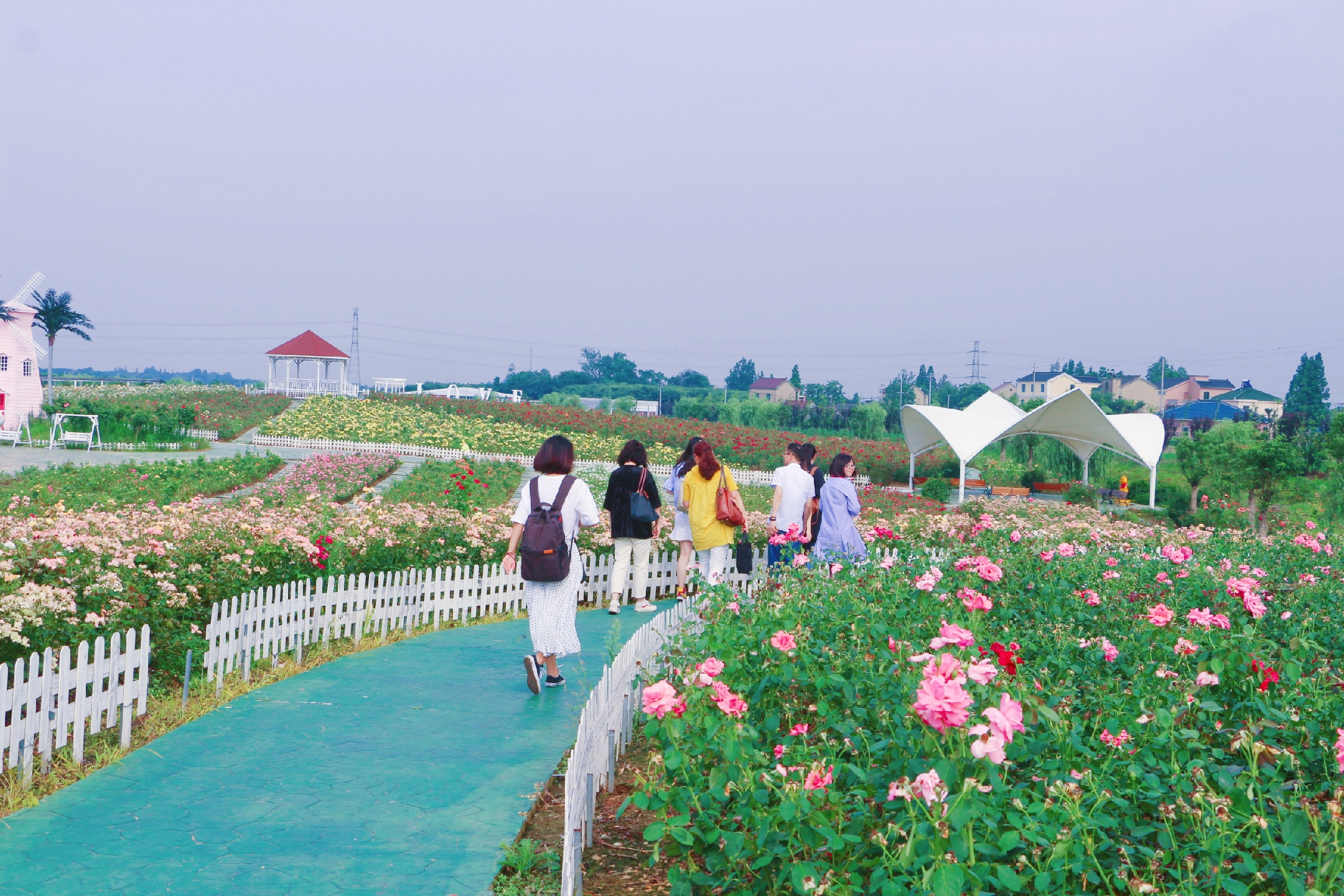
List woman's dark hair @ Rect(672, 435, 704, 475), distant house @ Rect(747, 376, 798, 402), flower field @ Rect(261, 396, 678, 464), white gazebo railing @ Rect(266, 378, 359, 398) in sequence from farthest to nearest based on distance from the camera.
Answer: distant house @ Rect(747, 376, 798, 402), white gazebo railing @ Rect(266, 378, 359, 398), flower field @ Rect(261, 396, 678, 464), woman's dark hair @ Rect(672, 435, 704, 475)

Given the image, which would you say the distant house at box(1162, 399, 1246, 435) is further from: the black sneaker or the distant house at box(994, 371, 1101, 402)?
the black sneaker

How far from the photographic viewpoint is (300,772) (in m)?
4.57

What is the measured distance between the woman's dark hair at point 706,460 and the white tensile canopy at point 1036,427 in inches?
619

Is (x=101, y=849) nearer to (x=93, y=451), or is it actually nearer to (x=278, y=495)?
(x=278, y=495)

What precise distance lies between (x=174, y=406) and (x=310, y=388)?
1117 cm

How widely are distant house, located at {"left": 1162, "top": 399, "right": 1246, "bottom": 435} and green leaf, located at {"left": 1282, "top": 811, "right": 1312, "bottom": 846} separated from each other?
81579 mm

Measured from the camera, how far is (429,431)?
3256cm

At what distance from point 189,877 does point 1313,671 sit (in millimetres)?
4447

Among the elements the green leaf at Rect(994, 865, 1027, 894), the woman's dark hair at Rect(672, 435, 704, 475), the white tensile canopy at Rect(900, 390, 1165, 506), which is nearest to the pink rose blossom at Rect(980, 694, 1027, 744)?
the green leaf at Rect(994, 865, 1027, 894)

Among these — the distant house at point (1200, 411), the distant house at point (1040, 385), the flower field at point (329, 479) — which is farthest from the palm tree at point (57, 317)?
the distant house at point (1040, 385)

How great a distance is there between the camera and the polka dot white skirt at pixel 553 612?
6.00 m

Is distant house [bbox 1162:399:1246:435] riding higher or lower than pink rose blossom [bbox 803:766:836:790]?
higher

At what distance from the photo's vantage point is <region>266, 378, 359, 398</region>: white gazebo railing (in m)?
47.0

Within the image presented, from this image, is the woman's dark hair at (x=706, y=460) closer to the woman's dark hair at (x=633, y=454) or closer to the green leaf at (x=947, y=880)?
the woman's dark hair at (x=633, y=454)
